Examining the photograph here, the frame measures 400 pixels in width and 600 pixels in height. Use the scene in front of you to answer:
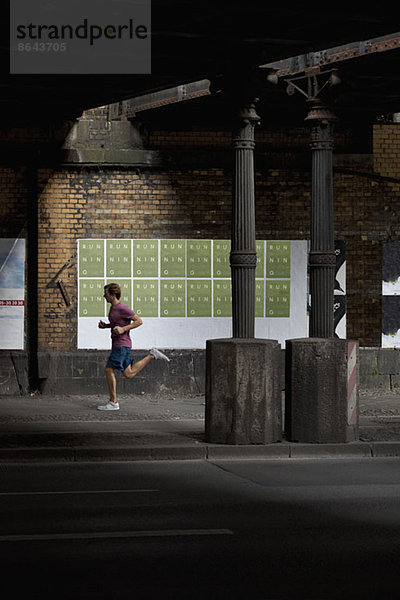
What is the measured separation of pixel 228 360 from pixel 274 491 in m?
2.89

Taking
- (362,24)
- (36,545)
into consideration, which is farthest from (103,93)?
(36,545)

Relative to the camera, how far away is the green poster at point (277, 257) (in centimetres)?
1966

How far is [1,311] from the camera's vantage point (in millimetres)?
19094

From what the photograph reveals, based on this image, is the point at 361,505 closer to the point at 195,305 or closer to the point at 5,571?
the point at 5,571

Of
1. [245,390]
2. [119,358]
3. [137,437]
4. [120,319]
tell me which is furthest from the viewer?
[120,319]

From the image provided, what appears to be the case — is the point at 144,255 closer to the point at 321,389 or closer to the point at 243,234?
the point at 243,234

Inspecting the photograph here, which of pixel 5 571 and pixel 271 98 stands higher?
pixel 271 98

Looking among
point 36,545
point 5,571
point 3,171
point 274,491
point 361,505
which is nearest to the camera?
point 5,571

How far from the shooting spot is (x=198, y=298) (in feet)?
64.0

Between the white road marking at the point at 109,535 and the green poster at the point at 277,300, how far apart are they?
11.3 meters

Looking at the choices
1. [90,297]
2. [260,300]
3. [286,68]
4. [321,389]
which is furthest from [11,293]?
[321,389]

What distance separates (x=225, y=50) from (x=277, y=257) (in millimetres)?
6192

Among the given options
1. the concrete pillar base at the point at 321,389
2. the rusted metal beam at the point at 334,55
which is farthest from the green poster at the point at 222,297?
the concrete pillar base at the point at 321,389

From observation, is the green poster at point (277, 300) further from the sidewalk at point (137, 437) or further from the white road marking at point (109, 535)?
the white road marking at point (109, 535)
